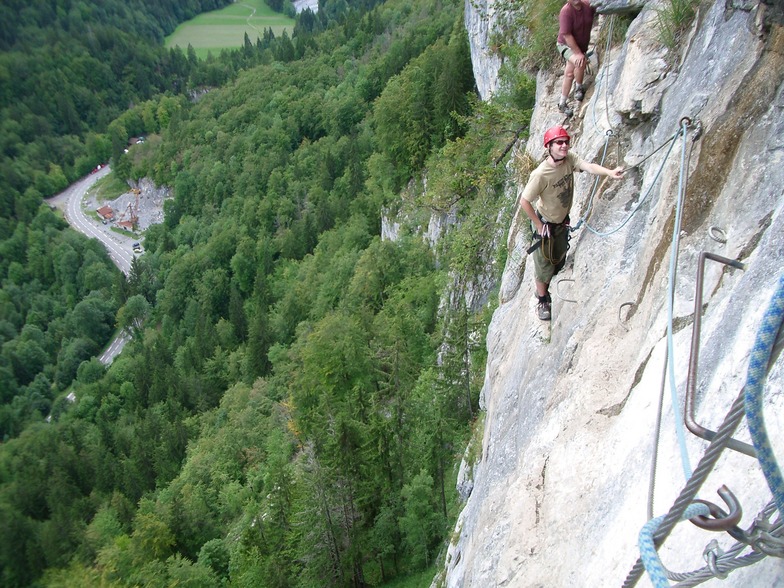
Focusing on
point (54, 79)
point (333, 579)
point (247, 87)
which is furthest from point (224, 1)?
point (333, 579)

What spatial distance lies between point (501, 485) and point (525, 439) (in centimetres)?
72

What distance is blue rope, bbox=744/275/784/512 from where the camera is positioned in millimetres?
1878

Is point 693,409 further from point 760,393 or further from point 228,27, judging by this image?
point 228,27

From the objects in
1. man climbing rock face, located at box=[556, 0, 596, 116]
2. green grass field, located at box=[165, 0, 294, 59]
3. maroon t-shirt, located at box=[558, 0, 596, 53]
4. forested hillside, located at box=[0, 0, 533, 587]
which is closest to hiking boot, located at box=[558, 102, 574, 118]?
man climbing rock face, located at box=[556, 0, 596, 116]

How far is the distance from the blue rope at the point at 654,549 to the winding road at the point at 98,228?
7712 cm

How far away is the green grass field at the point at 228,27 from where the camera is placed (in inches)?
5935

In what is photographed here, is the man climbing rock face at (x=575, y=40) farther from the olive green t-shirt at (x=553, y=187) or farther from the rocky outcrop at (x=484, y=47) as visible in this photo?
the rocky outcrop at (x=484, y=47)

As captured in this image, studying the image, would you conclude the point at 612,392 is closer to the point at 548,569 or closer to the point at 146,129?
the point at 548,569

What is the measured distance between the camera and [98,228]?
311 feet

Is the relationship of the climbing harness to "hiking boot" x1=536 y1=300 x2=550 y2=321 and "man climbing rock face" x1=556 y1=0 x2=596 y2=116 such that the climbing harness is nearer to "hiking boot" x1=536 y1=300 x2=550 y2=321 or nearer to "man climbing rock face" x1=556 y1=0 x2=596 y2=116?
"hiking boot" x1=536 y1=300 x2=550 y2=321

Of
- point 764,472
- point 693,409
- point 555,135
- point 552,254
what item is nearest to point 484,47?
point 552,254

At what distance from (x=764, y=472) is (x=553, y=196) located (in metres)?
5.15

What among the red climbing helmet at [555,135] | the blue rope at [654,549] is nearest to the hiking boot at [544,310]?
the red climbing helmet at [555,135]

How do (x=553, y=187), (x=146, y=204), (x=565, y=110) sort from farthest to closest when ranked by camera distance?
(x=146, y=204)
(x=565, y=110)
(x=553, y=187)
